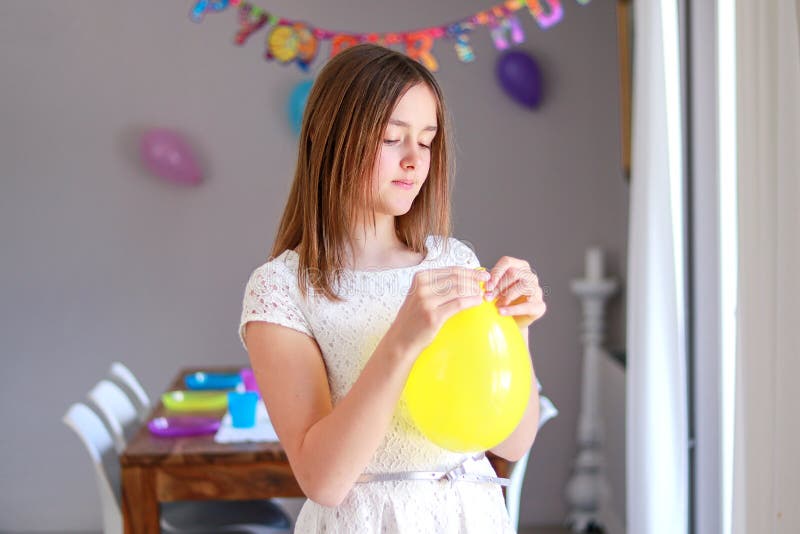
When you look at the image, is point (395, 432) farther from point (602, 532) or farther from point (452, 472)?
point (602, 532)

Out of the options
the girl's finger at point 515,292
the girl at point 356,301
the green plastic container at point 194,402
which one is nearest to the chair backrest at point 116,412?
the green plastic container at point 194,402

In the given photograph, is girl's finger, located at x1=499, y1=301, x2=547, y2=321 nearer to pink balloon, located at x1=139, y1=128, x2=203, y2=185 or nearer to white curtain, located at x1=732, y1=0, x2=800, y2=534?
white curtain, located at x1=732, y1=0, x2=800, y2=534

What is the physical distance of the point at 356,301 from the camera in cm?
124

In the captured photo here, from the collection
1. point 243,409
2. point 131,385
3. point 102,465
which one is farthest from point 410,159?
point 131,385

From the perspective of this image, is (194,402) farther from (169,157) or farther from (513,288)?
(513,288)

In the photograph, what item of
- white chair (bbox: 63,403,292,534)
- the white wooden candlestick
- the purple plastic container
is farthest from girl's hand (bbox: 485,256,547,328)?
the white wooden candlestick

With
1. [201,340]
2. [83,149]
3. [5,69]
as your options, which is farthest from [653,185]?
[5,69]

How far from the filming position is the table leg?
223 cm

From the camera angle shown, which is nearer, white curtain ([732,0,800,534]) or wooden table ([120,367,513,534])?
white curtain ([732,0,800,534])

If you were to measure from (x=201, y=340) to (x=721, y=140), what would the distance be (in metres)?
2.40

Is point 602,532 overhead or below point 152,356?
below

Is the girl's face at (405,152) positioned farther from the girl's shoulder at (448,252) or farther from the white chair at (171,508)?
the white chair at (171,508)

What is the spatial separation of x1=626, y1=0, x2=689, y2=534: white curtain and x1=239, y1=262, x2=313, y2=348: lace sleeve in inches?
55.6

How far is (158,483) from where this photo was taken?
2244 millimetres
